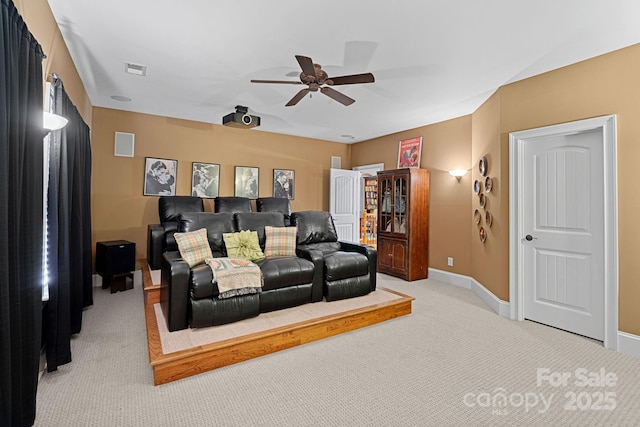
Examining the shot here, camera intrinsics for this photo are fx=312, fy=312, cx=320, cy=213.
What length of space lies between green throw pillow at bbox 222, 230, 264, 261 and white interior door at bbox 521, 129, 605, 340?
3.04 m

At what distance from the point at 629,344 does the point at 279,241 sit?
3.51 meters

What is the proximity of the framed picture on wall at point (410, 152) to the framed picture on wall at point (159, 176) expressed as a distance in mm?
4048

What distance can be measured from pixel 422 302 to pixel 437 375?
5.83 ft

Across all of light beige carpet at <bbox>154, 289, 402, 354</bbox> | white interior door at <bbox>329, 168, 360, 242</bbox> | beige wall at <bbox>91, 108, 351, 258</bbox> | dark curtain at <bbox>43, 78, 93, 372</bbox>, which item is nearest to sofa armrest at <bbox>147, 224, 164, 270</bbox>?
beige wall at <bbox>91, 108, 351, 258</bbox>

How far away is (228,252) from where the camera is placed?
3.64 meters

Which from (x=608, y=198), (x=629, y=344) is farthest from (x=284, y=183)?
(x=629, y=344)

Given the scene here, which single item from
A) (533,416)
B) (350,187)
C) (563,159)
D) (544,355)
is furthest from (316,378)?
(350,187)

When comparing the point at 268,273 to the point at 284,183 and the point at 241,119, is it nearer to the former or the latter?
the point at 241,119

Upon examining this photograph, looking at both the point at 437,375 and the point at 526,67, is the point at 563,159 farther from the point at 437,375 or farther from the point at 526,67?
the point at 437,375

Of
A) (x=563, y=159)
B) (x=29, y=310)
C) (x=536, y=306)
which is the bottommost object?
(x=536, y=306)

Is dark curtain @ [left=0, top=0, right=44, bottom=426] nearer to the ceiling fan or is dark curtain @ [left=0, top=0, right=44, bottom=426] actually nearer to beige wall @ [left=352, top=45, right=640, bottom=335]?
the ceiling fan

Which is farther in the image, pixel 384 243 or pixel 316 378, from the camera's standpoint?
pixel 384 243

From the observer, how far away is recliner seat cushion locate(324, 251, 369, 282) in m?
3.50

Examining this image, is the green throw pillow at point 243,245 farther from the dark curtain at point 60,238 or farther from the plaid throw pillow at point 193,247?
the dark curtain at point 60,238
